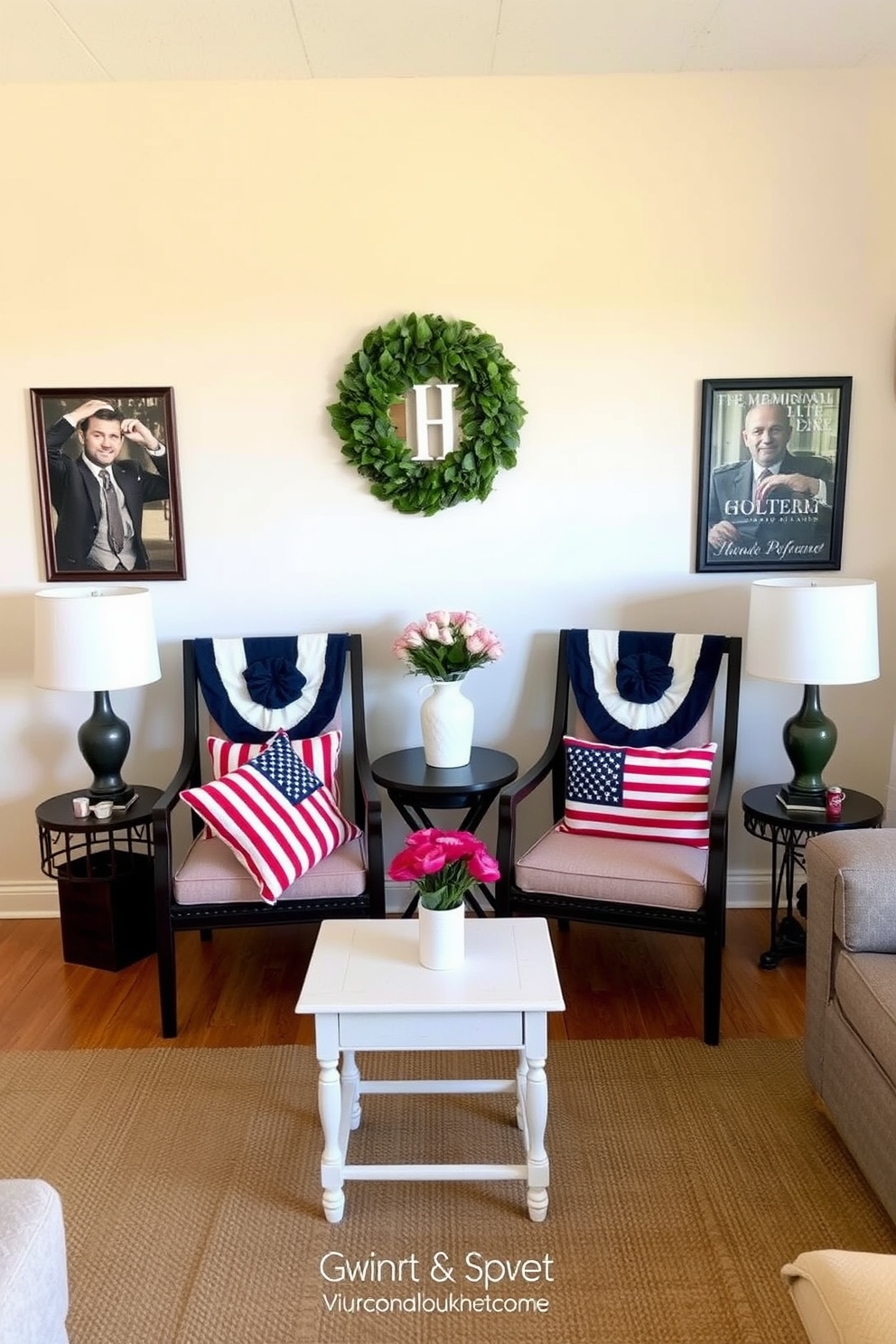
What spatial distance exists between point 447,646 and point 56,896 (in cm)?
176

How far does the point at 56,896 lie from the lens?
3502mm

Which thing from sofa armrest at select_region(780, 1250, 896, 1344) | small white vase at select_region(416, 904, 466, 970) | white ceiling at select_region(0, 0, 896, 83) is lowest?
sofa armrest at select_region(780, 1250, 896, 1344)

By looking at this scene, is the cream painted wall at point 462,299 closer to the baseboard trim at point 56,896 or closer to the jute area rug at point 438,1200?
the baseboard trim at point 56,896

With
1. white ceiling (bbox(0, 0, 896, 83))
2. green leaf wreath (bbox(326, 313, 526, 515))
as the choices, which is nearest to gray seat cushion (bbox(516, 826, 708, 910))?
green leaf wreath (bbox(326, 313, 526, 515))

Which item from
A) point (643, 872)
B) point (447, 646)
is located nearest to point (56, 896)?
point (447, 646)

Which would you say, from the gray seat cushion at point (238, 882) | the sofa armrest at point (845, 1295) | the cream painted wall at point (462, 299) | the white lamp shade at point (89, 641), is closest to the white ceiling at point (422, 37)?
the cream painted wall at point (462, 299)

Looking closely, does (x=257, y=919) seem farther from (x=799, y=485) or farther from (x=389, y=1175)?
(x=799, y=485)

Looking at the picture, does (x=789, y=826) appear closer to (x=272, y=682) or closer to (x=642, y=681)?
(x=642, y=681)

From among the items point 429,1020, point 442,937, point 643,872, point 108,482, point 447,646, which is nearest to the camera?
point 429,1020

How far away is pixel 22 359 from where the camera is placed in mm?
3166

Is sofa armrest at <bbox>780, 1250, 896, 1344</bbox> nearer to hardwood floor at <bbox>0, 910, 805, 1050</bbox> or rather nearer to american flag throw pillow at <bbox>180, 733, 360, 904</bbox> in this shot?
hardwood floor at <bbox>0, 910, 805, 1050</bbox>

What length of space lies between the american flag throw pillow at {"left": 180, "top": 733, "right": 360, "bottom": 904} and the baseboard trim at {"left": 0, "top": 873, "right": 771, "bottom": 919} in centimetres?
70

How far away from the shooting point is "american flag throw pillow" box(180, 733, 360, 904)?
2650 mm

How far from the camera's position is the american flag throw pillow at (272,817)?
2650 mm
